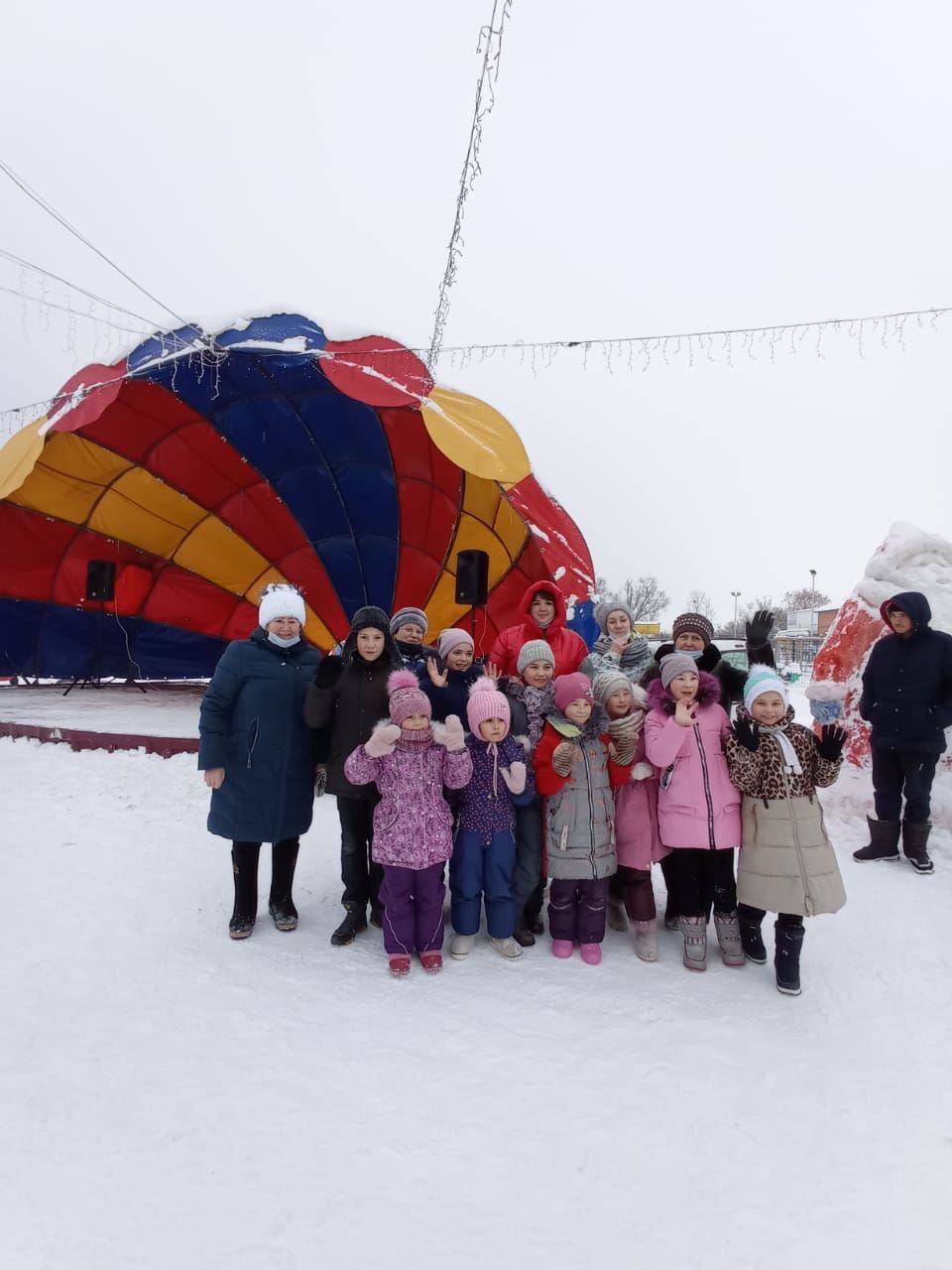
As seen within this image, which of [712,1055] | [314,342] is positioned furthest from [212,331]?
[712,1055]

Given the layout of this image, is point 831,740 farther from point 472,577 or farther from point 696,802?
point 472,577

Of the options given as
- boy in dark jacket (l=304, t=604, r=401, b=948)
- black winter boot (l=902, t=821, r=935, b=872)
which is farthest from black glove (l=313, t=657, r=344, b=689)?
black winter boot (l=902, t=821, r=935, b=872)

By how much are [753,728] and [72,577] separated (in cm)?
1031

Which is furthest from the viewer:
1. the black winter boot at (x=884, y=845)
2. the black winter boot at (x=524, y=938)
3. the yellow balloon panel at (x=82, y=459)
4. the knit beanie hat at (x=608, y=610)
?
the yellow balloon panel at (x=82, y=459)

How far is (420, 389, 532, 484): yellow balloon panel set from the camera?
6027mm

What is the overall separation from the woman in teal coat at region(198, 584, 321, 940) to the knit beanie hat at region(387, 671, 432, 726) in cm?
55

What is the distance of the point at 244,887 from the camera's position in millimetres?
3064

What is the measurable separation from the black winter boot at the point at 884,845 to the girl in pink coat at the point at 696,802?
5.98 feet

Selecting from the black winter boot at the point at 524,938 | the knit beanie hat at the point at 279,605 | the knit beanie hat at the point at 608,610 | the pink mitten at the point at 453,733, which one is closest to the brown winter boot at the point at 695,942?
the black winter boot at the point at 524,938

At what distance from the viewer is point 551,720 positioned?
285 centimetres

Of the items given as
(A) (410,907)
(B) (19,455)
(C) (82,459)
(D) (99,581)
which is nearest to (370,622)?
(A) (410,907)

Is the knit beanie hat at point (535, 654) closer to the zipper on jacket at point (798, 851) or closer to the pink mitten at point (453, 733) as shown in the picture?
the pink mitten at point (453, 733)

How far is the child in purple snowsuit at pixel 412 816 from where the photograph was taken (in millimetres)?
2740

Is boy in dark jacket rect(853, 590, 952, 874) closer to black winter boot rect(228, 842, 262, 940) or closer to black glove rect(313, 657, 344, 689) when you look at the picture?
black glove rect(313, 657, 344, 689)
